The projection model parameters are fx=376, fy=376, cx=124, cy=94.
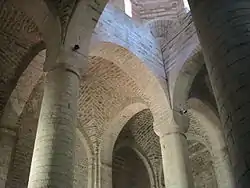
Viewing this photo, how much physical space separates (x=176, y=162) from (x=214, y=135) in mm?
3343

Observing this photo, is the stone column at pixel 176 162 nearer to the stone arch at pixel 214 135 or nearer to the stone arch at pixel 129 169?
the stone arch at pixel 214 135

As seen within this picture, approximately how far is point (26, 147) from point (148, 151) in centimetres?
394

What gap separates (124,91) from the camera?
1034cm

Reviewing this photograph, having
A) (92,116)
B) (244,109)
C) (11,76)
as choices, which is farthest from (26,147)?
(244,109)

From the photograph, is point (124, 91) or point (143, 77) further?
point (124, 91)

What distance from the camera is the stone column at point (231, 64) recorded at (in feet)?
8.62

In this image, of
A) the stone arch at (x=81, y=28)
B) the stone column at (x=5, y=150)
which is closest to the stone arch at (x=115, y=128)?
the stone column at (x=5, y=150)

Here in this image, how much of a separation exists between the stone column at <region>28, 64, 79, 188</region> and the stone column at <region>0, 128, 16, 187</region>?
3071mm

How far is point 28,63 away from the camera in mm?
8656

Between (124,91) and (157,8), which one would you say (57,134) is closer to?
(124,91)

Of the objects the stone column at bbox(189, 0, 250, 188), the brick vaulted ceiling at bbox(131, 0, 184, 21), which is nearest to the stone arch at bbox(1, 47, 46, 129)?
the brick vaulted ceiling at bbox(131, 0, 184, 21)

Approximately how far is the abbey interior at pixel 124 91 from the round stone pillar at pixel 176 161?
22mm

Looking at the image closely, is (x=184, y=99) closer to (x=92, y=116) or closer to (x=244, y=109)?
(x=92, y=116)

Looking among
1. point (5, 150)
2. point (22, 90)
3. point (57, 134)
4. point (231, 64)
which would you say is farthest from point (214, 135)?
point (231, 64)
